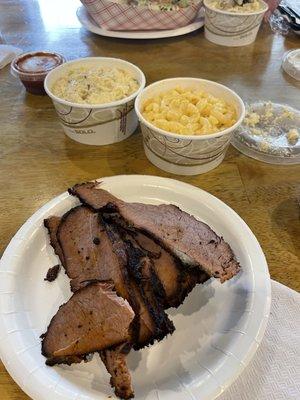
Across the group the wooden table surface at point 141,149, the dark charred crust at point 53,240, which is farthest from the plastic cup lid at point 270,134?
the dark charred crust at point 53,240

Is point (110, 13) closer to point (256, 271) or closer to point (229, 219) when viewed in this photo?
point (229, 219)

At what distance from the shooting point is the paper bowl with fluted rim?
1225 mm

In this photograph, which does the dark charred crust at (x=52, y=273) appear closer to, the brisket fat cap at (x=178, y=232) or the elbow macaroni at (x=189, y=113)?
the brisket fat cap at (x=178, y=232)

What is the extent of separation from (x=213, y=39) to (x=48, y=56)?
0.96 meters

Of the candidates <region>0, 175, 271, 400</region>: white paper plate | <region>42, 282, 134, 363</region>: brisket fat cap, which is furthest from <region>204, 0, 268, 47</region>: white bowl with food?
<region>42, 282, 134, 363</region>: brisket fat cap

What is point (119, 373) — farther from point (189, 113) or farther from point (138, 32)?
point (138, 32)

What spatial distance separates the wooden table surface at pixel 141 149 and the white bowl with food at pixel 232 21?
6cm

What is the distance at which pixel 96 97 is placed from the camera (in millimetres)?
1374

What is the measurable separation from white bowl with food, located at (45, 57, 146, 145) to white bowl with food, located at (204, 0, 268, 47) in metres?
0.79

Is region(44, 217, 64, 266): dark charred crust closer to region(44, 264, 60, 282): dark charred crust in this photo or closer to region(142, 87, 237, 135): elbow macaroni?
region(44, 264, 60, 282): dark charred crust

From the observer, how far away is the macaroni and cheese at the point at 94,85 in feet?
4.55

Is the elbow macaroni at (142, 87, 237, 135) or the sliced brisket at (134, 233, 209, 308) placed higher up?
the elbow macaroni at (142, 87, 237, 135)

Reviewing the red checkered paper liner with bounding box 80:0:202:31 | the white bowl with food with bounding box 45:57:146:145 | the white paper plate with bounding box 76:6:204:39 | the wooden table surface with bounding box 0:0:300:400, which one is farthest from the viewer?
the white paper plate with bounding box 76:6:204:39

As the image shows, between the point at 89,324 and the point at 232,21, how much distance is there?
1832mm
